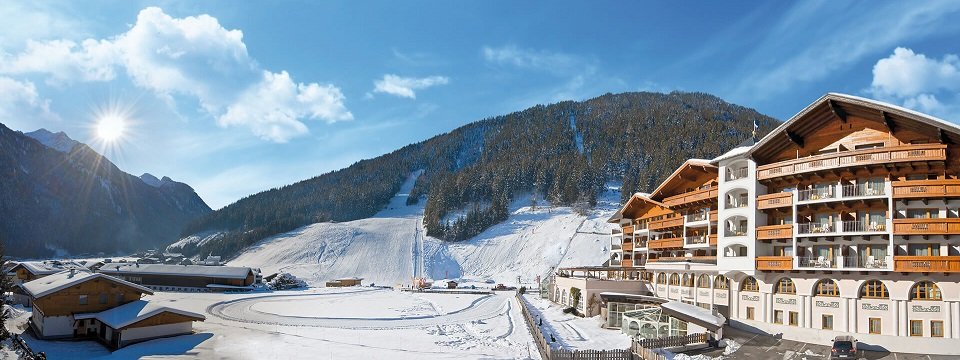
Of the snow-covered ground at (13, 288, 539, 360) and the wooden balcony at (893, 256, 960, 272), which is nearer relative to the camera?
the wooden balcony at (893, 256, 960, 272)

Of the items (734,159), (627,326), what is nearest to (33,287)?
(627,326)

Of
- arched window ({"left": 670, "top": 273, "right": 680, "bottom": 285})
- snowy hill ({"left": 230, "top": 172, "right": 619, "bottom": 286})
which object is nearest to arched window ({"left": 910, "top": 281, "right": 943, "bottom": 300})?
arched window ({"left": 670, "top": 273, "right": 680, "bottom": 285})

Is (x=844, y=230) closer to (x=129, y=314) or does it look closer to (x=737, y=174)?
(x=737, y=174)

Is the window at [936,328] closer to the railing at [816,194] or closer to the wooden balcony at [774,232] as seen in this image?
the wooden balcony at [774,232]

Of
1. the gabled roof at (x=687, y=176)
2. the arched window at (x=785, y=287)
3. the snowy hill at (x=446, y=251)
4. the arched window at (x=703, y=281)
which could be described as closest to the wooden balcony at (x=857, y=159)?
the arched window at (x=785, y=287)

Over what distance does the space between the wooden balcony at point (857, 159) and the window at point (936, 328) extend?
9.38m

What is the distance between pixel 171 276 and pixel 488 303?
5996cm

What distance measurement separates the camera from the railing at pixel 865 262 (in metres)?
34.0

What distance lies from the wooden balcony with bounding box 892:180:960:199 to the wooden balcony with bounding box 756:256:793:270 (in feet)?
23.5

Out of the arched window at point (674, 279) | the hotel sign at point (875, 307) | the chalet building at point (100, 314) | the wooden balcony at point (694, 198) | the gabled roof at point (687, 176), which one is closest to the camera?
the hotel sign at point (875, 307)

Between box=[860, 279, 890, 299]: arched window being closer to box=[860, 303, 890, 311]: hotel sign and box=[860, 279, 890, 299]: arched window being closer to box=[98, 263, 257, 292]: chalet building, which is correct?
box=[860, 303, 890, 311]: hotel sign

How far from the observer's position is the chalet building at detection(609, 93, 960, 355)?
3325cm

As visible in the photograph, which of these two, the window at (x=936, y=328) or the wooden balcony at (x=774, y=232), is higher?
the wooden balcony at (x=774, y=232)

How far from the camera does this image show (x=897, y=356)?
107 ft
